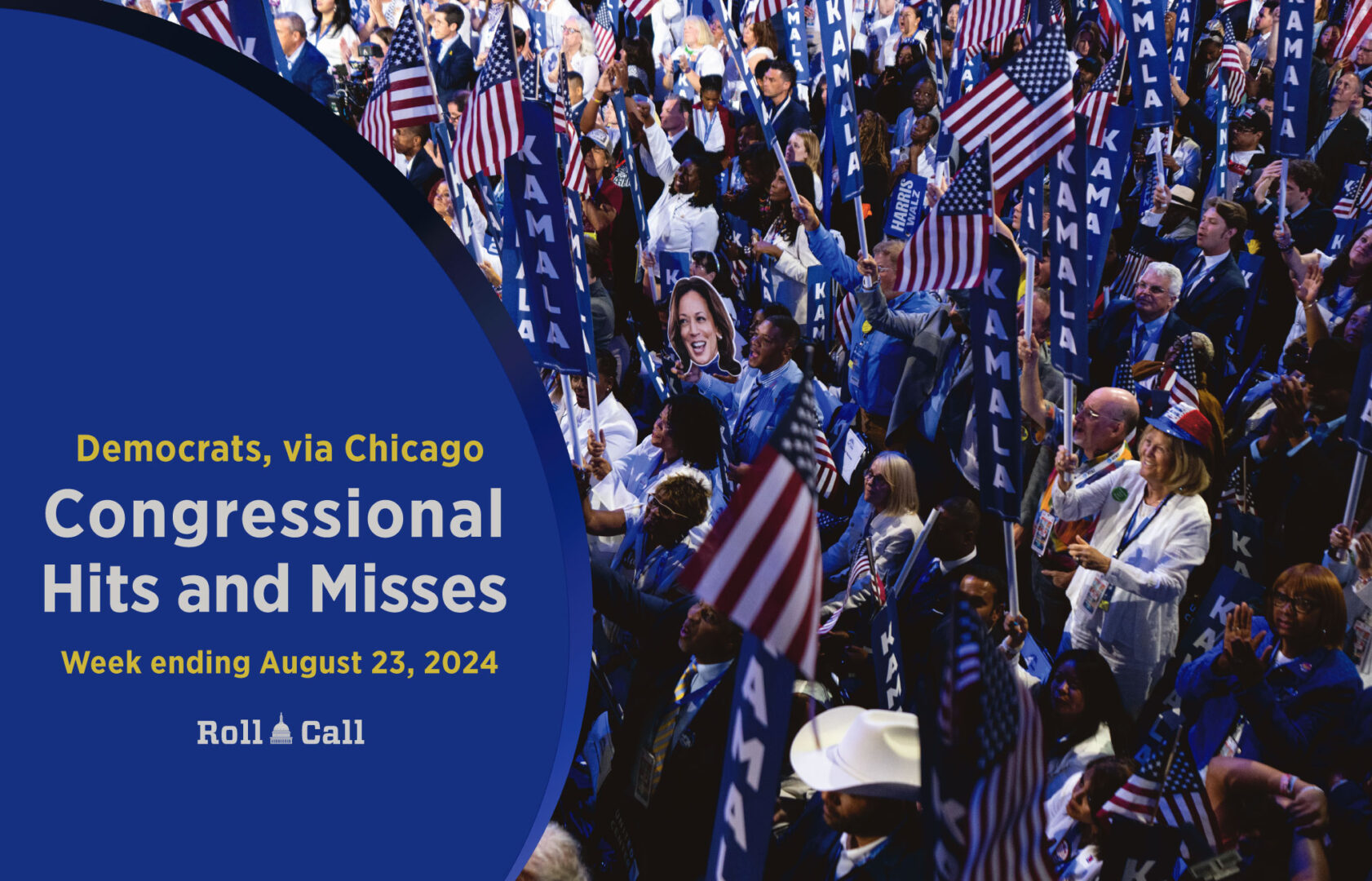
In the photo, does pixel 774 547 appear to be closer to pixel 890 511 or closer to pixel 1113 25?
pixel 890 511

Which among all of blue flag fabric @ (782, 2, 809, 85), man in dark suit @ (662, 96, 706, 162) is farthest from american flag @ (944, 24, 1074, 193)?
man in dark suit @ (662, 96, 706, 162)

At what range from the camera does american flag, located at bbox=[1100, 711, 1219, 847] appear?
353 centimetres

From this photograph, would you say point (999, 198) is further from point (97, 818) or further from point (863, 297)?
point (97, 818)

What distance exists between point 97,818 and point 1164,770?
2.76m

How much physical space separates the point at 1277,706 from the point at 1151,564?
1105 millimetres

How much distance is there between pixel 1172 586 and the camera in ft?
17.4

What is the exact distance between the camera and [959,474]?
6.99m

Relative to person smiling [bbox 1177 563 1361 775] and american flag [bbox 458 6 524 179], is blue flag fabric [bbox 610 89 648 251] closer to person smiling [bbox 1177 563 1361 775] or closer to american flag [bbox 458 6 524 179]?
american flag [bbox 458 6 524 179]

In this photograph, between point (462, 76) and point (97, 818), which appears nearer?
point (97, 818)

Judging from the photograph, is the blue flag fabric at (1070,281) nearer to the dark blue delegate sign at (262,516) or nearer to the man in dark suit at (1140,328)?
the man in dark suit at (1140,328)

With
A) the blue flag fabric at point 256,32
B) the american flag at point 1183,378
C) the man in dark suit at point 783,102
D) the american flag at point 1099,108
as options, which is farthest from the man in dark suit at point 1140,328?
the blue flag fabric at point 256,32

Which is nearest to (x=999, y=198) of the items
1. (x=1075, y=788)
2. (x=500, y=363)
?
(x=1075, y=788)

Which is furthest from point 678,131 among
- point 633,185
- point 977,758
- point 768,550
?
point 977,758

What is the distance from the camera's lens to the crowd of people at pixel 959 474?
4082 millimetres
